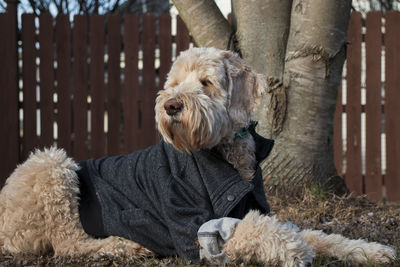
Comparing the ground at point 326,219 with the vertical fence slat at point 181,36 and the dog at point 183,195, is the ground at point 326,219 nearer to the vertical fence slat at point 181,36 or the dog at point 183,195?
the dog at point 183,195

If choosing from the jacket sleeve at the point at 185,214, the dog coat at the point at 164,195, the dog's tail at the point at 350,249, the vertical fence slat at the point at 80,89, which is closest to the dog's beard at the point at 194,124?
the dog coat at the point at 164,195

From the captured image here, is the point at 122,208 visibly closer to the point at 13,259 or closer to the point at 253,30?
the point at 13,259

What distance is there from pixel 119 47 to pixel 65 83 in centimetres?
90

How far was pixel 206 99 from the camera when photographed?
271 centimetres

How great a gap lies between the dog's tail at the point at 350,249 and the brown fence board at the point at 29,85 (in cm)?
482

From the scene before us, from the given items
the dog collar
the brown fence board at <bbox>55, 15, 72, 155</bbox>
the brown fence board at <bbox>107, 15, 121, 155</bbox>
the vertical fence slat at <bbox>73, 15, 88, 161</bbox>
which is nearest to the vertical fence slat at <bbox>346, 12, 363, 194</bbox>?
the brown fence board at <bbox>107, 15, 121, 155</bbox>

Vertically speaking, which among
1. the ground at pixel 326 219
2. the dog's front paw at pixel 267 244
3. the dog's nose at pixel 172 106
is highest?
the dog's nose at pixel 172 106

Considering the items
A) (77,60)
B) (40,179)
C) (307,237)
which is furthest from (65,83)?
(307,237)

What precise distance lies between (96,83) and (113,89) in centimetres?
25

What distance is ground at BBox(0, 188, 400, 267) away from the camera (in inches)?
113

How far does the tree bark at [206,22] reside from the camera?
4590 millimetres

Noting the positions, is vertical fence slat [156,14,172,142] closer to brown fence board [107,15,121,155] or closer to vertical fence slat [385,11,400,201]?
brown fence board [107,15,121,155]

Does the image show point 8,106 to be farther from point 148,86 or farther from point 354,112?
point 354,112

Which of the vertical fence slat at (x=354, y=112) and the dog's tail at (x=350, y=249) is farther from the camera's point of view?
the vertical fence slat at (x=354, y=112)
